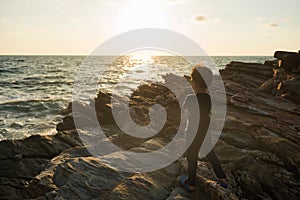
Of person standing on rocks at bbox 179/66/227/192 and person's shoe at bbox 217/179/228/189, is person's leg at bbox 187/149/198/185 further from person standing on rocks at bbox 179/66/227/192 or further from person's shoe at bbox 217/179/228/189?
person's shoe at bbox 217/179/228/189

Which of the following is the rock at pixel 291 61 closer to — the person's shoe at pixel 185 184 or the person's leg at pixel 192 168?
the person's leg at pixel 192 168

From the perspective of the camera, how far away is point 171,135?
9.33 meters

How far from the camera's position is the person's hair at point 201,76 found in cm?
562

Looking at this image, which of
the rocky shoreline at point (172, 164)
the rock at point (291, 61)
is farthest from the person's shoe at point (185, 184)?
the rock at point (291, 61)

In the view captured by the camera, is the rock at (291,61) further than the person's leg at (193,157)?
Yes

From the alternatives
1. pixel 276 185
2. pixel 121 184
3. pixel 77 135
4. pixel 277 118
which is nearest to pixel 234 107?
pixel 277 118

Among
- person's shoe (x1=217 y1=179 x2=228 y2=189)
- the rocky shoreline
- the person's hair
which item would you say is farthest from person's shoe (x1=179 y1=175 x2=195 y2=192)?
the person's hair

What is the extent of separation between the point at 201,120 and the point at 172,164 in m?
1.72

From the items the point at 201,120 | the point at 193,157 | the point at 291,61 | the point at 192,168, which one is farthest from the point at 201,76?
the point at 291,61

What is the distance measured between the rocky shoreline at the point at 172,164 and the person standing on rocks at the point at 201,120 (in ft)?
0.64

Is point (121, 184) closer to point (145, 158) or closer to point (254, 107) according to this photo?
point (145, 158)

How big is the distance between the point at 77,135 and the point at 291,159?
7.88 m

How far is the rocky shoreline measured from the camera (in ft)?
18.8

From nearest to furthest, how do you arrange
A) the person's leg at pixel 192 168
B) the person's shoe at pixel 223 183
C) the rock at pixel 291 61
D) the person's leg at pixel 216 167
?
the person's shoe at pixel 223 183, the person's leg at pixel 192 168, the person's leg at pixel 216 167, the rock at pixel 291 61
